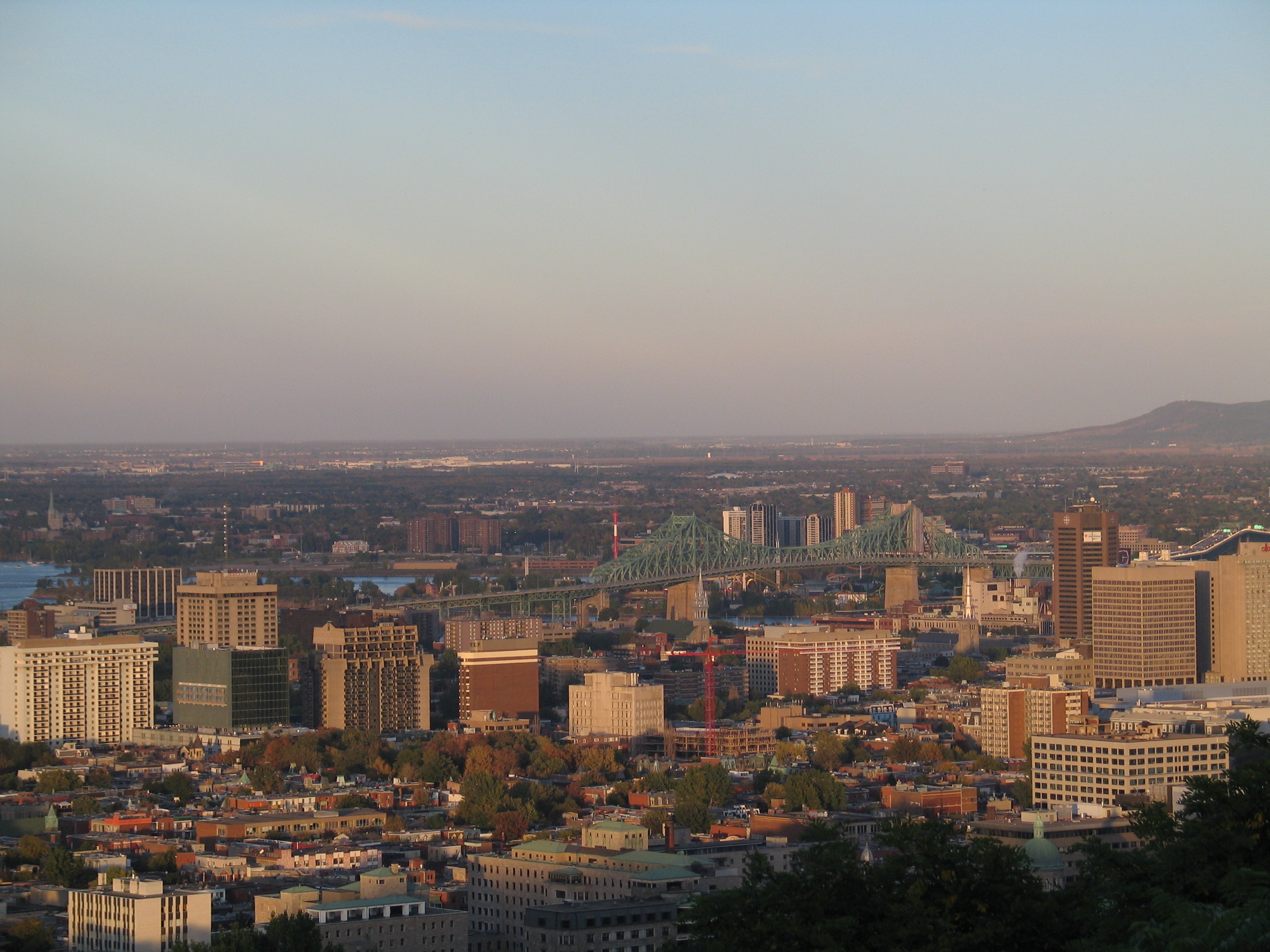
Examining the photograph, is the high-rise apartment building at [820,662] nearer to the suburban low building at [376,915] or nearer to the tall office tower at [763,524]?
the suburban low building at [376,915]

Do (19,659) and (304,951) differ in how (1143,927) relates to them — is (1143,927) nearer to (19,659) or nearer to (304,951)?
(304,951)

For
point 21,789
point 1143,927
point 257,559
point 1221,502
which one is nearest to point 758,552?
point 257,559

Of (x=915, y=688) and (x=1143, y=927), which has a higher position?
(x=1143, y=927)

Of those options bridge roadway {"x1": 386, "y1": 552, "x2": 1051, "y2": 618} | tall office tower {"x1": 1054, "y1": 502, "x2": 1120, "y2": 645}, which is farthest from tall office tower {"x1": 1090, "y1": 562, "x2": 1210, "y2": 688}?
bridge roadway {"x1": 386, "y1": 552, "x2": 1051, "y2": 618}

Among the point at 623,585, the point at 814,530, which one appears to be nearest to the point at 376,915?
the point at 623,585

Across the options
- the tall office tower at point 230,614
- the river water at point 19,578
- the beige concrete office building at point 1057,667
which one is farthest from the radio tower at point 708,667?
the river water at point 19,578

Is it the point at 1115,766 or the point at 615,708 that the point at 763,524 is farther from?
the point at 1115,766
